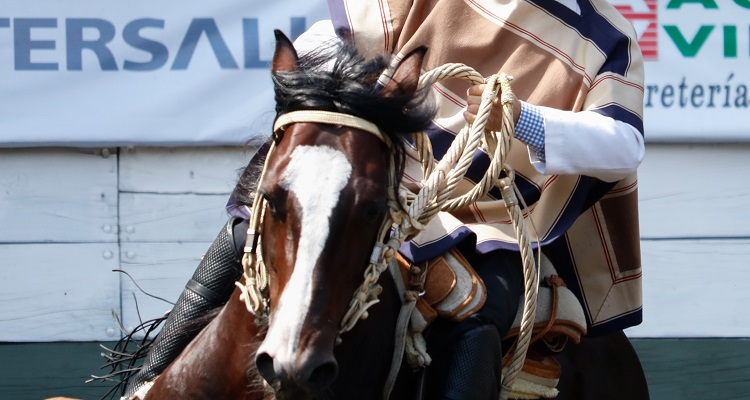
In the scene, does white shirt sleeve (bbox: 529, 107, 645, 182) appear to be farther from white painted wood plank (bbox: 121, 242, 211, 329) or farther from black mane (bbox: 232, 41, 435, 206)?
white painted wood plank (bbox: 121, 242, 211, 329)

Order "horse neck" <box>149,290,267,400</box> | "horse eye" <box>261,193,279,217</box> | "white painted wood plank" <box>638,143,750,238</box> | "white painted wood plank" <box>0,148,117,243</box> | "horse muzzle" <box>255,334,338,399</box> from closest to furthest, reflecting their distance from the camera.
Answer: "horse muzzle" <box>255,334,338,399</box> → "horse eye" <box>261,193,279,217</box> → "horse neck" <box>149,290,267,400</box> → "white painted wood plank" <box>0,148,117,243</box> → "white painted wood plank" <box>638,143,750,238</box>

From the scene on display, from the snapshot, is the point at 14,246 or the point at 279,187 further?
the point at 14,246

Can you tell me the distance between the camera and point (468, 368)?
87.0 inches

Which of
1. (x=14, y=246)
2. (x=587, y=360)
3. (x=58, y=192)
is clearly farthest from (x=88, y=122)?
(x=587, y=360)

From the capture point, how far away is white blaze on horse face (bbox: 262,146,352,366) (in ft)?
5.75

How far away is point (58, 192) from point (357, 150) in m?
2.47

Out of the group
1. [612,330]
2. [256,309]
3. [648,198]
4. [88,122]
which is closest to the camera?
[256,309]

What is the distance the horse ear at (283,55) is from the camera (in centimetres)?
215

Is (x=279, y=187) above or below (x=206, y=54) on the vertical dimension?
above

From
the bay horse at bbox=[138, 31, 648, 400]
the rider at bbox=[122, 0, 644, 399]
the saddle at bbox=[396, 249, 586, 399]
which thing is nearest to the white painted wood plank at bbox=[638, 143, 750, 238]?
the rider at bbox=[122, 0, 644, 399]

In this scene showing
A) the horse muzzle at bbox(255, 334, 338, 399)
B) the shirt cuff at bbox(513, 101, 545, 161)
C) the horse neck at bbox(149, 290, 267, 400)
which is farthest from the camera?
the shirt cuff at bbox(513, 101, 545, 161)

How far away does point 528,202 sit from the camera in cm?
267

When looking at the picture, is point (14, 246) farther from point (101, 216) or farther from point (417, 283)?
point (417, 283)

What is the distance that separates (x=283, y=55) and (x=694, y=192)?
2.69 m
